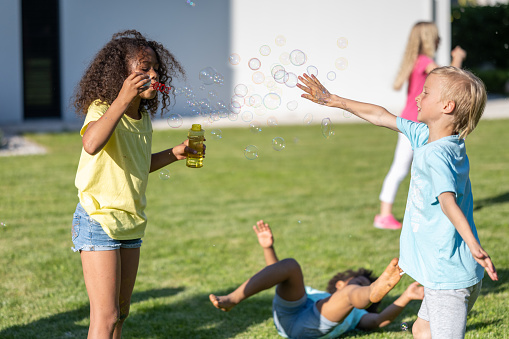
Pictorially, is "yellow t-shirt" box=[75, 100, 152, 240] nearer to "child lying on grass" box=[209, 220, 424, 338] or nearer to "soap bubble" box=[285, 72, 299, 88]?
"child lying on grass" box=[209, 220, 424, 338]

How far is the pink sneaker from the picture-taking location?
241 inches

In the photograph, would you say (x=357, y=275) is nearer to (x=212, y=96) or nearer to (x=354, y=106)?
(x=354, y=106)

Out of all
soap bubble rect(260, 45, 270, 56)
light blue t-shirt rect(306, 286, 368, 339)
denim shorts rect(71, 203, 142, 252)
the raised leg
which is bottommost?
light blue t-shirt rect(306, 286, 368, 339)

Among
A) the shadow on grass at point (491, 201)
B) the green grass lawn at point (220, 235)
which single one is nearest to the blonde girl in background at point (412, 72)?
the green grass lawn at point (220, 235)

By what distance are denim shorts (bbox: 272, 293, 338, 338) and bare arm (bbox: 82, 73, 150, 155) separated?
5.17 ft

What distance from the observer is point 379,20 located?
1688cm

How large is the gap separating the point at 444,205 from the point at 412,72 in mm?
3664

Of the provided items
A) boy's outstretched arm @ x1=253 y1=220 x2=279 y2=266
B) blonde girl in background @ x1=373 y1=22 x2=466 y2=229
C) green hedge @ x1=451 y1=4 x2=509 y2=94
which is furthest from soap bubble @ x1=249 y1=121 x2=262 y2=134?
green hedge @ x1=451 y1=4 x2=509 y2=94

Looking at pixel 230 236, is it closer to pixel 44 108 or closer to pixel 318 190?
pixel 318 190

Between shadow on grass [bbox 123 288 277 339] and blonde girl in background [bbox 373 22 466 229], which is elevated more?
blonde girl in background [bbox 373 22 466 229]

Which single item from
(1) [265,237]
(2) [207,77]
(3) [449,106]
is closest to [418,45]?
(2) [207,77]

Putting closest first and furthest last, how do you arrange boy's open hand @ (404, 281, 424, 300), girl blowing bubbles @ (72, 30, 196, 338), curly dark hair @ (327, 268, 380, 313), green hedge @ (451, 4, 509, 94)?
girl blowing bubbles @ (72, 30, 196, 338), boy's open hand @ (404, 281, 424, 300), curly dark hair @ (327, 268, 380, 313), green hedge @ (451, 4, 509, 94)

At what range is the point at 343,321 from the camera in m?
3.68

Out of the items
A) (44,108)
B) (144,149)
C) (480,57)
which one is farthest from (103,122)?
(480,57)
